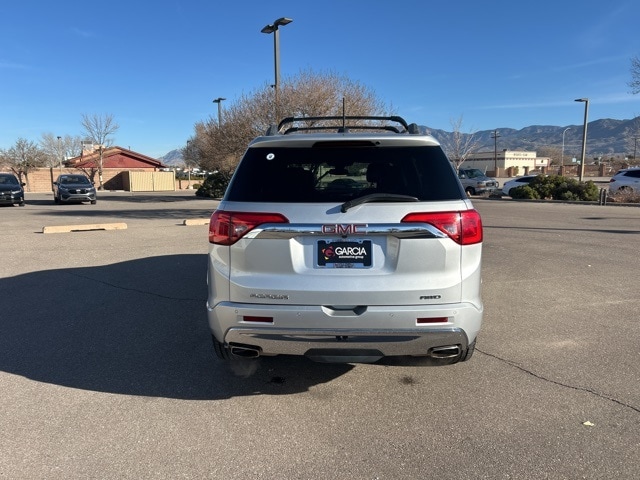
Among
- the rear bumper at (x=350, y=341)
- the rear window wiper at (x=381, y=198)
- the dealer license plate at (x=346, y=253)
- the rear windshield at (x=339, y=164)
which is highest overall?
the rear windshield at (x=339, y=164)

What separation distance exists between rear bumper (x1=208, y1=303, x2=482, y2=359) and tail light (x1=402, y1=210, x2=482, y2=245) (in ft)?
1.48

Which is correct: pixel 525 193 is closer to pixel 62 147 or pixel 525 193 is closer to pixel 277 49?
pixel 277 49

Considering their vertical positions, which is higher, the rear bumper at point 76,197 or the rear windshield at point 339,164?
the rear windshield at point 339,164

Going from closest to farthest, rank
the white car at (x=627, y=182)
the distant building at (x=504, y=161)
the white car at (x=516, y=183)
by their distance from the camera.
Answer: the white car at (x=627, y=182), the white car at (x=516, y=183), the distant building at (x=504, y=161)

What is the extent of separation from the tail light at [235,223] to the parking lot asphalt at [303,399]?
1267mm

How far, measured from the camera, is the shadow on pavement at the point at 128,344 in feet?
12.9

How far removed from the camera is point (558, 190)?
2692cm

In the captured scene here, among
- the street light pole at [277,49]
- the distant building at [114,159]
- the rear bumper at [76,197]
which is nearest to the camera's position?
the street light pole at [277,49]

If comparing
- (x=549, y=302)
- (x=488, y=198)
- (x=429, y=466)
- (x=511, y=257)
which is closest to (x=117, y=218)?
(x=511, y=257)

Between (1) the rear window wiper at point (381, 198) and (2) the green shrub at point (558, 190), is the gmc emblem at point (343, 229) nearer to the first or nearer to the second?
(1) the rear window wiper at point (381, 198)

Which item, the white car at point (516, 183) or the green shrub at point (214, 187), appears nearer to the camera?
the white car at point (516, 183)

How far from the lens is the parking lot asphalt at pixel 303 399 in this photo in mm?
2900

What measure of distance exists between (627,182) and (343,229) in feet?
92.3

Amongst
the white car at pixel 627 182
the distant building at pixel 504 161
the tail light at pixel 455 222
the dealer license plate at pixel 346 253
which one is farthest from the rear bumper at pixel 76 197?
the distant building at pixel 504 161
